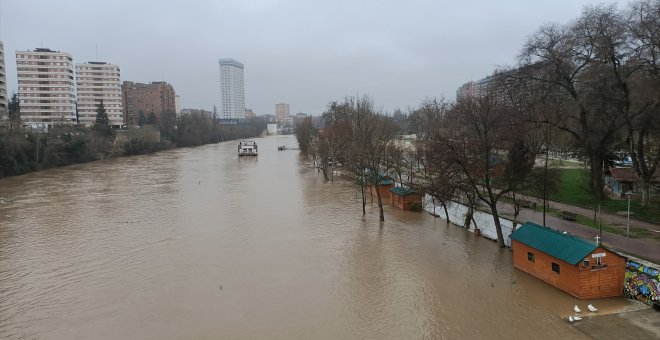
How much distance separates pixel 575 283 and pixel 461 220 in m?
12.4

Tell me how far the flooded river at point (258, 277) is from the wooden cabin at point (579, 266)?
434 millimetres

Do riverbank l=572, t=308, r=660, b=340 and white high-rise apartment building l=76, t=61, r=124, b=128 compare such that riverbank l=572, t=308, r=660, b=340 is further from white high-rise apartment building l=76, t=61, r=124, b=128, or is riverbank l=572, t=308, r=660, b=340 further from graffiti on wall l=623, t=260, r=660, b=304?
white high-rise apartment building l=76, t=61, r=124, b=128

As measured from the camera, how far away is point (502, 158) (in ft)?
81.7

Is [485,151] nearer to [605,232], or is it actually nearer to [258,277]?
[605,232]

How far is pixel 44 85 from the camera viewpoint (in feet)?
336

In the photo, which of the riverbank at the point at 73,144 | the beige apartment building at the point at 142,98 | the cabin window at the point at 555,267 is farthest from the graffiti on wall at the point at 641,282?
the beige apartment building at the point at 142,98

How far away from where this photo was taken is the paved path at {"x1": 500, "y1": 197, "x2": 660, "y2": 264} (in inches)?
681

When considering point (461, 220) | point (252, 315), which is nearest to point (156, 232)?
point (252, 315)

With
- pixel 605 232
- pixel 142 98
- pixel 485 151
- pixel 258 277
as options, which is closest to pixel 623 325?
pixel 605 232

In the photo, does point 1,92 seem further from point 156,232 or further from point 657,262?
point 657,262

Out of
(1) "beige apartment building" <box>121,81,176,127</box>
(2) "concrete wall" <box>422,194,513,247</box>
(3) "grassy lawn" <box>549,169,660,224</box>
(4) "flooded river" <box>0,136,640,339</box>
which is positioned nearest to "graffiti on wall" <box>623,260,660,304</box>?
(4) "flooded river" <box>0,136,640,339</box>

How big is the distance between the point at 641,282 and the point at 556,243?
8.90ft

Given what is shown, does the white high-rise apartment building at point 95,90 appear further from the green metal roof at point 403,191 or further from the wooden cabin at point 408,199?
the wooden cabin at point 408,199

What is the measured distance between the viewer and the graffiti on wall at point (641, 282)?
A: 46.0ft
